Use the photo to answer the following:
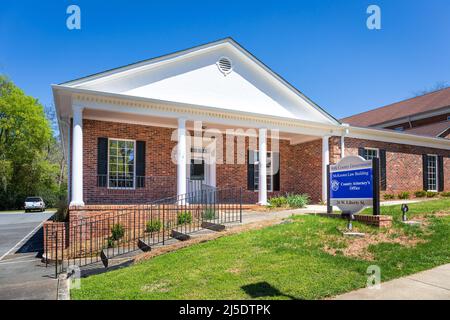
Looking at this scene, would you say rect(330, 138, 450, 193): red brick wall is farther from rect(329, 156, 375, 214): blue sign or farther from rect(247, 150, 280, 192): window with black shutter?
rect(329, 156, 375, 214): blue sign

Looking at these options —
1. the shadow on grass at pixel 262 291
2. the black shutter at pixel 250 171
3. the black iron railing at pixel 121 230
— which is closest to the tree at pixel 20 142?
the black shutter at pixel 250 171

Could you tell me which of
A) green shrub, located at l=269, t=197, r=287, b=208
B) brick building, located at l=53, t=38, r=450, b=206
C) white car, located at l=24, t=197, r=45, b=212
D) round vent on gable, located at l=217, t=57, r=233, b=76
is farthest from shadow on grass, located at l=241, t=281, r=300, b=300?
white car, located at l=24, t=197, r=45, b=212

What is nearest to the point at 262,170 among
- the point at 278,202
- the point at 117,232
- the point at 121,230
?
the point at 278,202

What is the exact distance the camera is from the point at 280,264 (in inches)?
247

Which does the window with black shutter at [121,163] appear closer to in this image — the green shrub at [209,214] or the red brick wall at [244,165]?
the red brick wall at [244,165]

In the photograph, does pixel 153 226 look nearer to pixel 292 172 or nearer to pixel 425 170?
pixel 292 172

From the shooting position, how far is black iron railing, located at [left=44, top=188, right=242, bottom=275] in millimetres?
9844

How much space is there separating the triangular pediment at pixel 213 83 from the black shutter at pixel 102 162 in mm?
1951

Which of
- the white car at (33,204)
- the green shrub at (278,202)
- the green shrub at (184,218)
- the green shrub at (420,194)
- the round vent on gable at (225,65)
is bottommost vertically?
the white car at (33,204)

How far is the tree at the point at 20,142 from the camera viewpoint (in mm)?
38531

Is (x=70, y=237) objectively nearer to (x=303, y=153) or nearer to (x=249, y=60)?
(x=249, y=60)

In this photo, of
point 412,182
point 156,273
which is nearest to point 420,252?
point 156,273

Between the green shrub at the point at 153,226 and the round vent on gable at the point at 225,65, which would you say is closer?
the green shrub at the point at 153,226
